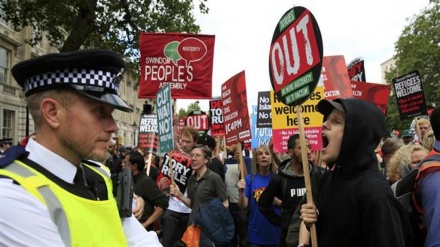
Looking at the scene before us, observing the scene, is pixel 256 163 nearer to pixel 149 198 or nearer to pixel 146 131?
pixel 149 198

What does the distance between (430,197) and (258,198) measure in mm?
3391

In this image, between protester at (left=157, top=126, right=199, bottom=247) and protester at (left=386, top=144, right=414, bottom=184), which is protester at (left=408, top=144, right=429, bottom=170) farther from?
protester at (left=157, top=126, right=199, bottom=247)

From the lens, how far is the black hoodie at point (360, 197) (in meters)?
2.62

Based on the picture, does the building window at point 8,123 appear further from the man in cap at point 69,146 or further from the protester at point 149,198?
the man in cap at point 69,146

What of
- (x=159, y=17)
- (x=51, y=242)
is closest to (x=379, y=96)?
(x=51, y=242)

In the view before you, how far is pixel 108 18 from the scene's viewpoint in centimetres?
2203

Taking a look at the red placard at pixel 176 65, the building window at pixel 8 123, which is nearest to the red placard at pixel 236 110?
the red placard at pixel 176 65

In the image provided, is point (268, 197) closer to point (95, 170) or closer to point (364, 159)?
point (364, 159)

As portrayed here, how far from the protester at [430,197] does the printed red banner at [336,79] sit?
14.8 feet

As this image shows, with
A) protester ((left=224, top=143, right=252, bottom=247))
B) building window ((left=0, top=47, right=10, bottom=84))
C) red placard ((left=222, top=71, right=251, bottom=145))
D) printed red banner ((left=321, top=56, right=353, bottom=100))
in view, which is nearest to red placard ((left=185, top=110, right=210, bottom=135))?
protester ((left=224, top=143, right=252, bottom=247))

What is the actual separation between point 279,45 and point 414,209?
5.92 feet

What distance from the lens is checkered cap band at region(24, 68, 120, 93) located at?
70.5 inches

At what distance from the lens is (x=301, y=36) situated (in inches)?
155

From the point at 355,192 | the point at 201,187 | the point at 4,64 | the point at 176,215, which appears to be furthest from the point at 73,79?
the point at 4,64
